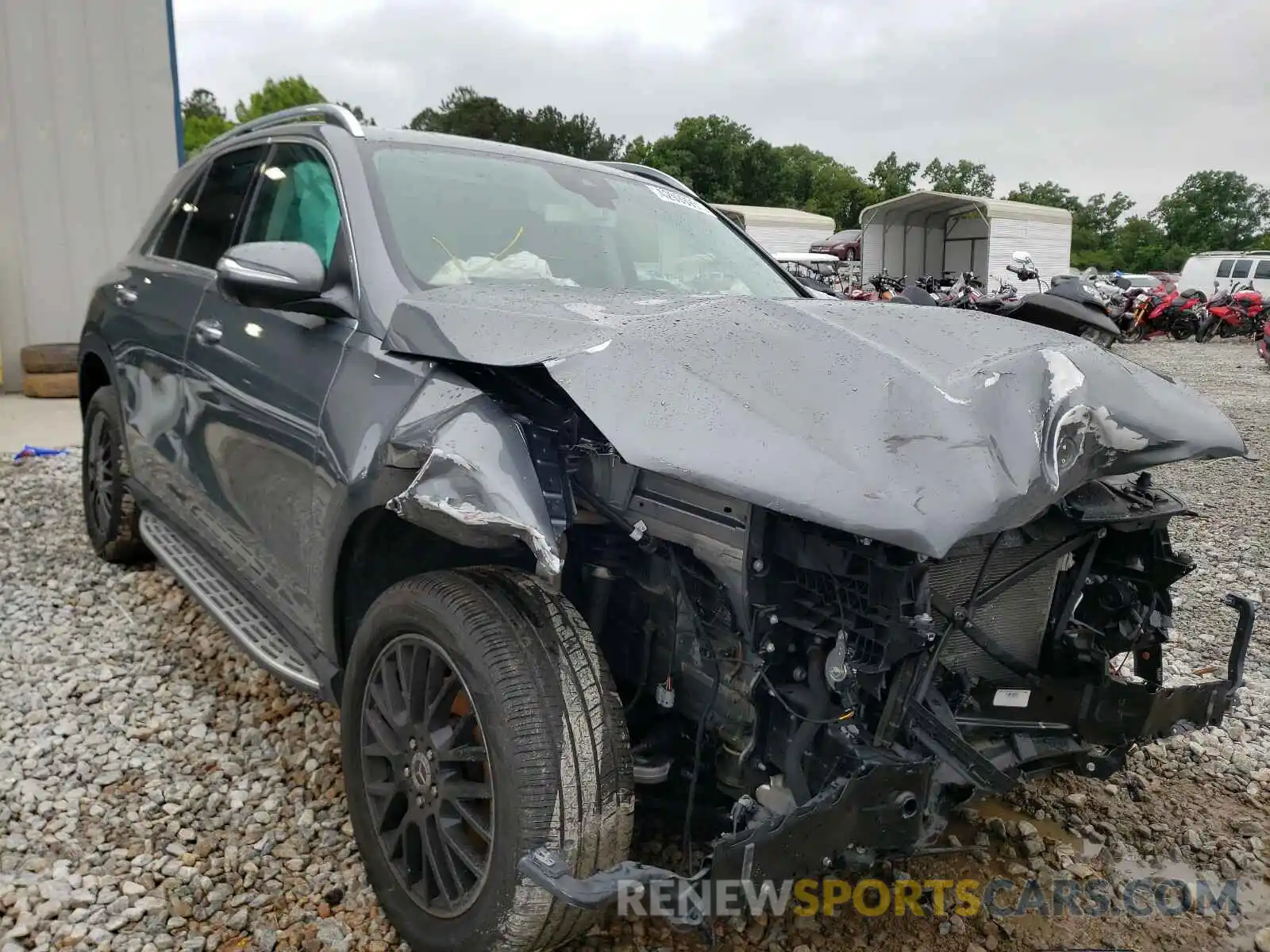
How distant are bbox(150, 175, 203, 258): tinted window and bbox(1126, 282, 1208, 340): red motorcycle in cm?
1886

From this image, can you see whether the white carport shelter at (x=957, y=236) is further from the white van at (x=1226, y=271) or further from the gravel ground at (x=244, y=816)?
the gravel ground at (x=244, y=816)

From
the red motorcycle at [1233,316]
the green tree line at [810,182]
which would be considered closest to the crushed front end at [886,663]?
the red motorcycle at [1233,316]

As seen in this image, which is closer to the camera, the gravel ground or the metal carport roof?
the gravel ground

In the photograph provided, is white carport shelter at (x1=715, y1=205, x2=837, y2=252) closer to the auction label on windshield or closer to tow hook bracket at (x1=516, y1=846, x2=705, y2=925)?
the auction label on windshield

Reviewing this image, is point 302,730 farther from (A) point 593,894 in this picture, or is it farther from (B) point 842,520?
(B) point 842,520

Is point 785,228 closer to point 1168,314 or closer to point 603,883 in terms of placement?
point 1168,314

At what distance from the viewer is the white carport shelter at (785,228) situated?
93.1 feet

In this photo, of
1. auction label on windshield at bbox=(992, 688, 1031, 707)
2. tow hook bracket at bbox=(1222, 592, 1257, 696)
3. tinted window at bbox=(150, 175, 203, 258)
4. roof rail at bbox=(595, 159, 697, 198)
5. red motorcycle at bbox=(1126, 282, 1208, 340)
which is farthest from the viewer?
red motorcycle at bbox=(1126, 282, 1208, 340)

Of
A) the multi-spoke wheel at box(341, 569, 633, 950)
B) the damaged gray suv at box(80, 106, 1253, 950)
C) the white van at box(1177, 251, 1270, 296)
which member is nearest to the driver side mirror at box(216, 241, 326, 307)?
the damaged gray suv at box(80, 106, 1253, 950)

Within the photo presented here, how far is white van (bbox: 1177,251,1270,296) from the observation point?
23.0 metres

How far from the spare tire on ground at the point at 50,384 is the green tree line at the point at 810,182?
4533 centimetres

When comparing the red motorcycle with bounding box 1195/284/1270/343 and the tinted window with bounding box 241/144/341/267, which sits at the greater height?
the tinted window with bounding box 241/144/341/267

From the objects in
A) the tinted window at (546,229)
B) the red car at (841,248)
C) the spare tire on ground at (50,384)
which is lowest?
the spare tire on ground at (50,384)

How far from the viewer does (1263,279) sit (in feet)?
75.2
